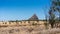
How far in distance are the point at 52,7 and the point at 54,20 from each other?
320 centimetres

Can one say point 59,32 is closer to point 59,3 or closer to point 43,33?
point 43,33

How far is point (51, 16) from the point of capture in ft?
133

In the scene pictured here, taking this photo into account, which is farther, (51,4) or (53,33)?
(51,4)

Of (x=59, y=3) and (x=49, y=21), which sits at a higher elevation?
(x=59, y=3)

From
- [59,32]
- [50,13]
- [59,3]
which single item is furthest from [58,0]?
[59,32]

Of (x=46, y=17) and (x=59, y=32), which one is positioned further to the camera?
(x=46, y=17)

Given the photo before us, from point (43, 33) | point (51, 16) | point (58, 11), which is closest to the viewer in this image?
point (43, 33)

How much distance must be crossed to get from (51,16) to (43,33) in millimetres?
19584

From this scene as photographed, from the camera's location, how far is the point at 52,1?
43.2 metres

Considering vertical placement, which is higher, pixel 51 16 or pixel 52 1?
pixel 52 1

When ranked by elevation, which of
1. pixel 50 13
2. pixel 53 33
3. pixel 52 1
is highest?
pixel 52 1

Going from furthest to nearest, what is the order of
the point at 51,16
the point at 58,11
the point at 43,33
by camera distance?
the point at 58,11 → the point at 51,16 → the point at 43,33

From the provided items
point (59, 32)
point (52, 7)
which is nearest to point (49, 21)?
point (52, 7)

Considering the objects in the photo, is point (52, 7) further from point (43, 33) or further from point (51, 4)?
point (43, 33)
